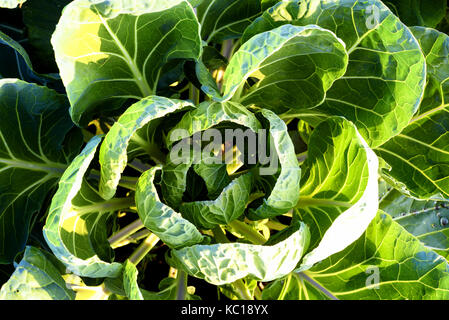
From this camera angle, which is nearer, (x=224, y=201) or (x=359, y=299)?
(x=224, y=201)

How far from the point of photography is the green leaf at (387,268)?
1057mm

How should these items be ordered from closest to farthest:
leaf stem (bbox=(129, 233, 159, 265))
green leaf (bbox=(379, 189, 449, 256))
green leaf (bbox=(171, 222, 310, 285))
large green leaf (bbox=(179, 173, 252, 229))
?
green leaf (bbox=(171, 222, 310, 285)), large green leaf (bbox=(179, 173, 252, 229)), leaf stem (bbox=(129, 233, 159, 265)), green leaf (bbox=(379, 189, 449, 256))

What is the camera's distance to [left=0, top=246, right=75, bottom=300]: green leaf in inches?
38.2

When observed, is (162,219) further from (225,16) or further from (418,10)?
(418,10)

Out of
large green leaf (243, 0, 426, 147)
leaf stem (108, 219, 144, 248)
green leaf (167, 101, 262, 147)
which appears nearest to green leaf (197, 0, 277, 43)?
large green leaf (243, 0, 426, 147)

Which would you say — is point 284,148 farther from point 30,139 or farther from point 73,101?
point 30,139

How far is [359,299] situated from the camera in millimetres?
1120

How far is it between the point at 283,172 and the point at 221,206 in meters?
0.15

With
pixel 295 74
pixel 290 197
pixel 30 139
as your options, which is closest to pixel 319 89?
pixel 295 74

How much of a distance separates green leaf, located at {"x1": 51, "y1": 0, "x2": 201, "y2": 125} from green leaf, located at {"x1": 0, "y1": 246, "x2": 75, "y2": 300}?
32cm

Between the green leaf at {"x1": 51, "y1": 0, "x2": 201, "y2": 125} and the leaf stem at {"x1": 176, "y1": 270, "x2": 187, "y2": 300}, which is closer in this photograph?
the green leaf at {"x1": 51, "y1": 0, "x2": 201, "y2": 125}

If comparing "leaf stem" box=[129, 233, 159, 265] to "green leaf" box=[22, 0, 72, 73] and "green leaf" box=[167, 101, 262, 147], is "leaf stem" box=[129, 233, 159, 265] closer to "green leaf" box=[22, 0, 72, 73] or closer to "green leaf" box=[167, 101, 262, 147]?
"green leaf" box=[167, 101, 262, 147]

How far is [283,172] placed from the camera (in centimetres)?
95
